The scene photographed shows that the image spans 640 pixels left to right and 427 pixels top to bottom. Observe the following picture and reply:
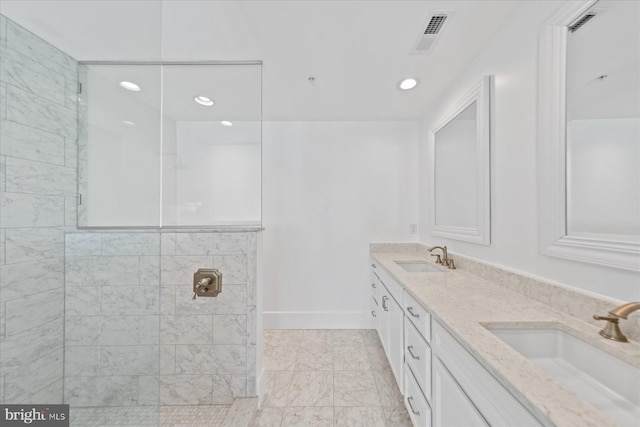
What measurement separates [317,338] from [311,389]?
0.72 meters

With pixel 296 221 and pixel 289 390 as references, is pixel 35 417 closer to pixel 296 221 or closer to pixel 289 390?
pixel 289 390

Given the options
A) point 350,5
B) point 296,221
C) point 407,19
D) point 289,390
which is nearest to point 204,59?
point 350,5

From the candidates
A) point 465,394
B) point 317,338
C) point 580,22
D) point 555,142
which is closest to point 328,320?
point 317,338

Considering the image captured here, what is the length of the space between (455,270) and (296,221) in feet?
5.33

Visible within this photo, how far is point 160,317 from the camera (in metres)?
1.53

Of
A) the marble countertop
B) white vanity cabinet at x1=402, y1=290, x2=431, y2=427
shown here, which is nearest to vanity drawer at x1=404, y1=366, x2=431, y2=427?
white vanity cabinet at x1=402, y1=290, x2=431, y2=427

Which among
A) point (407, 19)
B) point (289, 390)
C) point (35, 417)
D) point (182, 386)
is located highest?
point (407, 19)

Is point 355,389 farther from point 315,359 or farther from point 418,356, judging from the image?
point 418,356

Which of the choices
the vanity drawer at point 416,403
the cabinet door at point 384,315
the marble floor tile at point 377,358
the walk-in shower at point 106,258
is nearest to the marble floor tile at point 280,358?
the walk-in shower at point 106,258

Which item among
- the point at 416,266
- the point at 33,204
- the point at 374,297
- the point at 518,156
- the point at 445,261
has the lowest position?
the point at 374,297

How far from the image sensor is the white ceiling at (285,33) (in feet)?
4.10

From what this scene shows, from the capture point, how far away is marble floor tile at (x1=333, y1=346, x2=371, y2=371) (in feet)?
6.63

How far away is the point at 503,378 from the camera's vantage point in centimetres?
59

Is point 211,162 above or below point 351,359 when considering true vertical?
above
